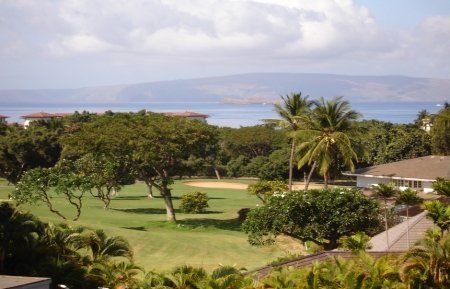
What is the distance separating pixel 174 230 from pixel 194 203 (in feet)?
28.7

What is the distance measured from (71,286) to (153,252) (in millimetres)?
11826

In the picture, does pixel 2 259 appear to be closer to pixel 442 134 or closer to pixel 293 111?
pixel 293 111

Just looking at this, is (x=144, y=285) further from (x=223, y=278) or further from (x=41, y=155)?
(x=41, y=155)

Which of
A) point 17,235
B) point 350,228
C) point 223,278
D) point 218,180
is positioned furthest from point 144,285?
point 218,180

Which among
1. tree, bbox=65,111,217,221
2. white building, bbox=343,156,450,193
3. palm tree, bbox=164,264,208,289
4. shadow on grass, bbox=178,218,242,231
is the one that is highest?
tree, bbox=65,111,217,221

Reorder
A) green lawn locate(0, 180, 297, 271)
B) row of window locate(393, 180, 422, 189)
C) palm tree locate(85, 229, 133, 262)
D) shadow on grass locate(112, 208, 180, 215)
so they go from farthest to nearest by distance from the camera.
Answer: shadow on grass locate(112, 208, 180, 215), row of window locate(393, 180, 422, 189), green lawn locate(0, 180, 297, 271), palm tree locate(85, 229, 133, 262)

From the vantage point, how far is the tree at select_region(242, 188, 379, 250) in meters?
24.3

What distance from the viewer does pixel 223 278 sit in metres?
14.0

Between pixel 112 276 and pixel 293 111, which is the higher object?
pixel 293 111

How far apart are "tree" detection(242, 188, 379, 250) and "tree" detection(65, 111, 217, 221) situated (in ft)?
41.7

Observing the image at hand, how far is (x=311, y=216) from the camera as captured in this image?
2452cm

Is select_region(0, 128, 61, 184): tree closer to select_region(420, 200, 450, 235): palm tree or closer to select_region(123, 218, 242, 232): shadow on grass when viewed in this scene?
select_region(123, 218, 242, 232): shadow on grass

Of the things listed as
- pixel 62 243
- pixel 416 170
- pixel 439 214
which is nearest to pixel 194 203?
pixel 416 170

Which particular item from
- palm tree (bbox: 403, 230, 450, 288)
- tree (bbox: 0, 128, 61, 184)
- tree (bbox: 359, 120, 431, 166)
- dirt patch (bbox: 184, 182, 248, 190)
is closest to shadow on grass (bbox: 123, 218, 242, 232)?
palm tree (bbox: 403, 230, 450, 288)
